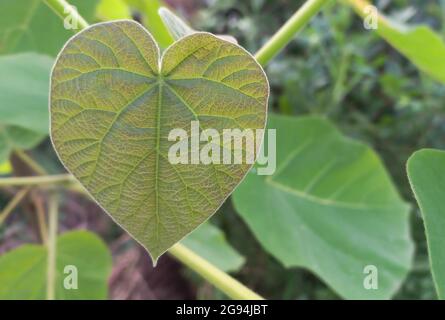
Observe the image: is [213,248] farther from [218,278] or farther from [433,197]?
[433,197]

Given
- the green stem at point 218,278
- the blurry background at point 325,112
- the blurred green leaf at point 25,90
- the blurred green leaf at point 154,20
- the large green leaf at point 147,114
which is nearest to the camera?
the large green leaf at point 147,114

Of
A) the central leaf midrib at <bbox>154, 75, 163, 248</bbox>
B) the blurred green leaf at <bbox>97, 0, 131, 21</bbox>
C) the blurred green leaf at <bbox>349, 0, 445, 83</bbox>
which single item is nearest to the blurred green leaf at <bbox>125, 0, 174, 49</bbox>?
the blurred green leaf at <bbox>97, 0, 131, 21</bbox>

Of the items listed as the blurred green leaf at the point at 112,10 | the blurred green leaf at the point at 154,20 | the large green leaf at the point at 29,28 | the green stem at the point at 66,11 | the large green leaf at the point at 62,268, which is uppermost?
the blurred green leaf at the point at 112,10

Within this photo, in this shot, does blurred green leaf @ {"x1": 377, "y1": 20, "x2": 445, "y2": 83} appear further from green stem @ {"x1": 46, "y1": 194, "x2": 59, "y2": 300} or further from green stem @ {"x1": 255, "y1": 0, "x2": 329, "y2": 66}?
green stem @ {"x1": 46, "y1": 194, "x2": 59, "y2": 300}

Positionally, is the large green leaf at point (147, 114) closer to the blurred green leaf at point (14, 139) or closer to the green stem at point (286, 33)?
the green stem at point (286, 33)

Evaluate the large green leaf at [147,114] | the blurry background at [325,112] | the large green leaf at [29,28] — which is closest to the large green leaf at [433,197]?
the large green leaf at [147,114]

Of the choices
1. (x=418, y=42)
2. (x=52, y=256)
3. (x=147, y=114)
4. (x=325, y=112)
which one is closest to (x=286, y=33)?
(x=147, y=114)
